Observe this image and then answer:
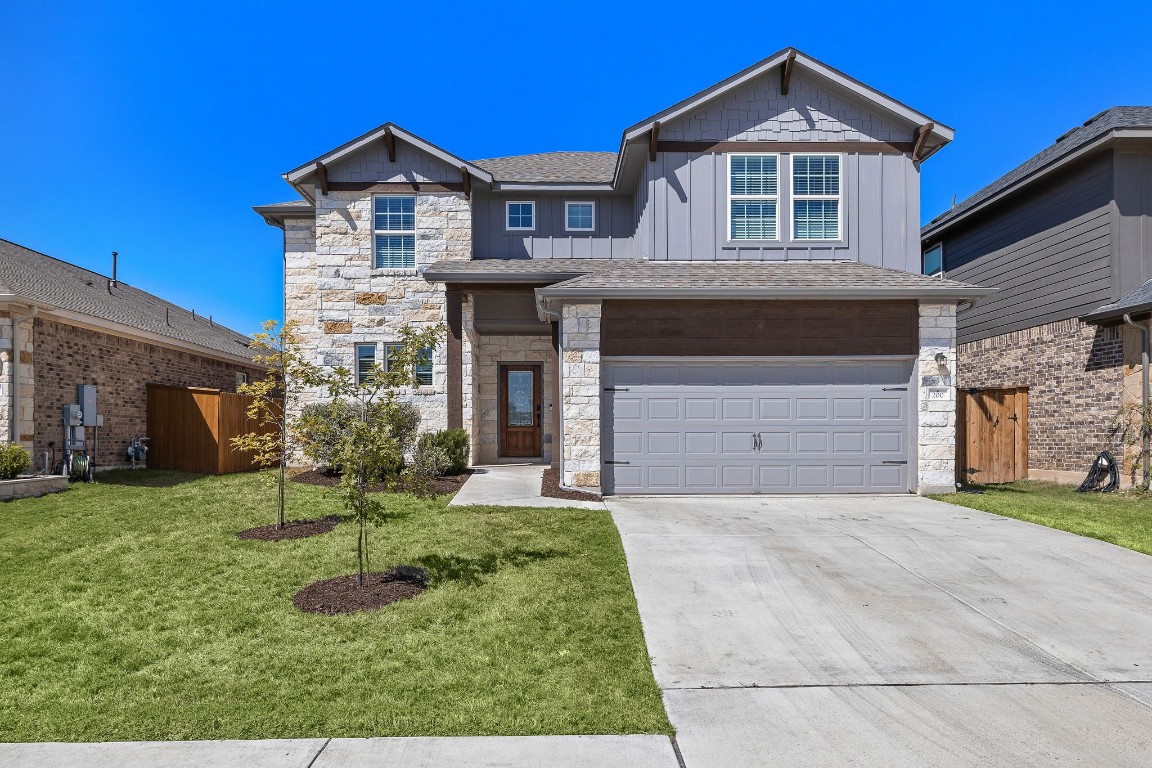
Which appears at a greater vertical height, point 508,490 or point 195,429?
point 195,429

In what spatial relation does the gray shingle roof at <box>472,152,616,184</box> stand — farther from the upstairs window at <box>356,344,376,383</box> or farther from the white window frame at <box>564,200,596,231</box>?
the upstairs window at <box>356,344,376,383</box>

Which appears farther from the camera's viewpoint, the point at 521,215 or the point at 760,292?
the point at 521,215

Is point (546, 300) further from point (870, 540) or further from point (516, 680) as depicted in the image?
point (516, 680)

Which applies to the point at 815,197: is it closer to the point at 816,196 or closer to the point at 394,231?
the point at 816,196

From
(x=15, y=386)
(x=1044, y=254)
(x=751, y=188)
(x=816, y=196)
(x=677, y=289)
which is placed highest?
(x=751, y=188)

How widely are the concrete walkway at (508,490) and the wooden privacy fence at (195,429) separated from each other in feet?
18.9

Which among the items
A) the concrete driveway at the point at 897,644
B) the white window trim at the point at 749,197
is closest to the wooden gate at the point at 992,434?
the white window trim at the point at 749,197

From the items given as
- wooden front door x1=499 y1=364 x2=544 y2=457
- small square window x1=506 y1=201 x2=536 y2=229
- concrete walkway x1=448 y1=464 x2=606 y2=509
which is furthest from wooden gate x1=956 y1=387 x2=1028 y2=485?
small square window x1=506 y1=201 x2=536 y2=229

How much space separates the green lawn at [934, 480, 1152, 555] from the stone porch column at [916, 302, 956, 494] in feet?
1.43

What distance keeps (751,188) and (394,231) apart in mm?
8057

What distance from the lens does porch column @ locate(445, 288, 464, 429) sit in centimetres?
1329

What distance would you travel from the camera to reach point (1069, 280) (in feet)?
43.5

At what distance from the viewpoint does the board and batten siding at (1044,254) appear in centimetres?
1258

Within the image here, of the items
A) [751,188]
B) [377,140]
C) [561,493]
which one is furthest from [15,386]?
[751,188]
